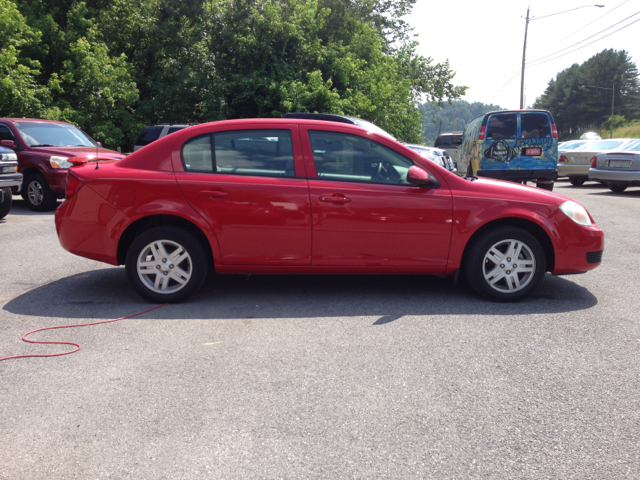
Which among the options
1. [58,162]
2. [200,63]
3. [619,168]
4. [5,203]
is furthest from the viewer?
[200,63]

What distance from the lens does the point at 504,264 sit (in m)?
5.43

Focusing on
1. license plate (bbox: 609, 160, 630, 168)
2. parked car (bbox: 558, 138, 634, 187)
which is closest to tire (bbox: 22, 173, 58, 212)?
license plate (bbox: 609, 160, 630, 168)

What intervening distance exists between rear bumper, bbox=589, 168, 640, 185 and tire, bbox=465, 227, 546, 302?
1257 centimetres

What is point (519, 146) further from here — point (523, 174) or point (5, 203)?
point (5, 203)

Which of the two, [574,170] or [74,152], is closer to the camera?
[74,152]

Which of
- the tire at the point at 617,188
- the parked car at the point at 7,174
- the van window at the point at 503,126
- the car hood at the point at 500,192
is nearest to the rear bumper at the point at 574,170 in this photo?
the tire at the point at 617,188

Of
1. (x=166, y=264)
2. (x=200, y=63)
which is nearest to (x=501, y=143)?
(x=166, y=264)

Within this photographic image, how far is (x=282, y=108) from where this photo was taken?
21.6 metres

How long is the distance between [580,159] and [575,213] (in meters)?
15.6

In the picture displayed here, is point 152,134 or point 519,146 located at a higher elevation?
point 152,134

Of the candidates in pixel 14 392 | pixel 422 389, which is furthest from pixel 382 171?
pixel 14 392

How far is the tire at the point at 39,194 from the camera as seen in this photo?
11.9 metres

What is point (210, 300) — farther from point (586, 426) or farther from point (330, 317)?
point (586, 426)

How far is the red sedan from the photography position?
5.26 meters
